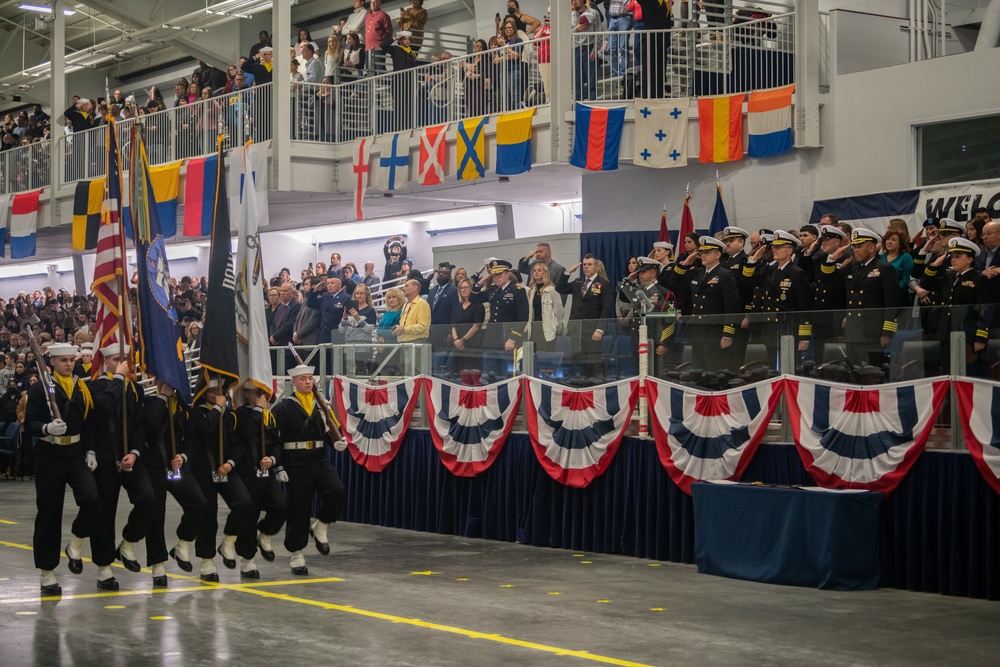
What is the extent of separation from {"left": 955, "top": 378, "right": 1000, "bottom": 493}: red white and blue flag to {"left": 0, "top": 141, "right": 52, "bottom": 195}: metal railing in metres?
22.5

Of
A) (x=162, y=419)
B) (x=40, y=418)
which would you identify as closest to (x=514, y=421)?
(x=162, y=419)

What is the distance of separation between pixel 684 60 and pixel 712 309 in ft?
22.1

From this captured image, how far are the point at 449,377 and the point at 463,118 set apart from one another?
22.3 feet

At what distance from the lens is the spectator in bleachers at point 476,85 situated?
19.9 metres

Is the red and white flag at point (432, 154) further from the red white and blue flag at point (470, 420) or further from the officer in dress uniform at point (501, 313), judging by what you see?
the red white and blue flag at point (470, 420)

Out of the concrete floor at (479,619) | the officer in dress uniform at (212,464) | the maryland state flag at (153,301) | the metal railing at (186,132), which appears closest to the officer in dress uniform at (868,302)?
the concrete floor at (479,619)

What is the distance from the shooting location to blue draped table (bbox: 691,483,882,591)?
1048 cm

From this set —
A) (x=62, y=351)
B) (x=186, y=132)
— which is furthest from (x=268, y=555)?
(x=186, y=132)

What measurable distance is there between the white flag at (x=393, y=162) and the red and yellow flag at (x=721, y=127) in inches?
203

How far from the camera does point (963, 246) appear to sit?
429 inches

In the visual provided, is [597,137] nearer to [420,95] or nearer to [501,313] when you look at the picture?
[420,95]

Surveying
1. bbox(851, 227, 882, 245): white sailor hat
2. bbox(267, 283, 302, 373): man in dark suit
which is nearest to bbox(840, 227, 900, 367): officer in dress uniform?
bbox(851, 227, 882, 245): white sailor hat

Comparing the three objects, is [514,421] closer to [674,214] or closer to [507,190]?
[674,214]

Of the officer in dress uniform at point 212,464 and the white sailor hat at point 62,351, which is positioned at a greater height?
the white sailor hat at point 62,351
